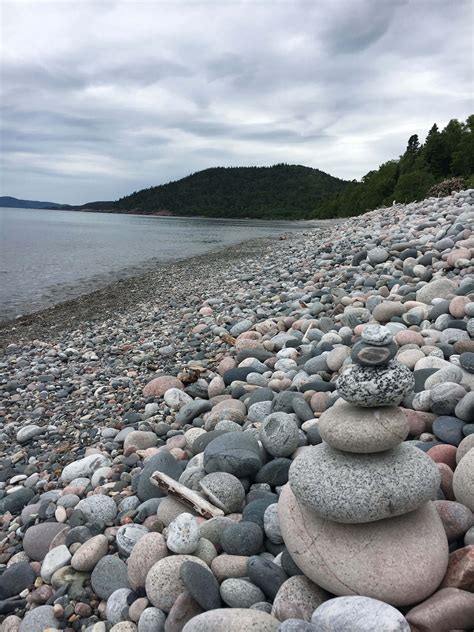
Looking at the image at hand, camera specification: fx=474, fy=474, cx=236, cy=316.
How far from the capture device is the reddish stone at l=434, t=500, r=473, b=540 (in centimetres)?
276

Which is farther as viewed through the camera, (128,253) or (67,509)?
(128,253)

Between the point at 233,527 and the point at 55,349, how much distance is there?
8.02 meters

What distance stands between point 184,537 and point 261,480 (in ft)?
3.24

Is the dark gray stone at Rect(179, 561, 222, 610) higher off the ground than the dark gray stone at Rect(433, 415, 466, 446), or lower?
lower

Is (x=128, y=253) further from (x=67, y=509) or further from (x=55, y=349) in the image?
(x=67, y=509)

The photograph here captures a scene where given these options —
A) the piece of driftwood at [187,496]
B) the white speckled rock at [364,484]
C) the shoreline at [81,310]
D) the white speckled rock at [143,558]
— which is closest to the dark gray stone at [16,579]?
the white speckled rock at [143,558]

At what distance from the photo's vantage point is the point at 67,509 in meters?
4.25

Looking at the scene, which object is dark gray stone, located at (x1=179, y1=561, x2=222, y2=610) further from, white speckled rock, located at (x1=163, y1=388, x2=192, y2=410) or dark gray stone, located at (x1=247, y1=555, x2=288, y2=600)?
white speckled rock, located at (x1=163, y1=388, x2=192, y2=410)

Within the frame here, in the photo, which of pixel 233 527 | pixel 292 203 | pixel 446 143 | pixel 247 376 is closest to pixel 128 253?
pixel 247 376

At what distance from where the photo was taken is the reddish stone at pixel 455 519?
276 cm

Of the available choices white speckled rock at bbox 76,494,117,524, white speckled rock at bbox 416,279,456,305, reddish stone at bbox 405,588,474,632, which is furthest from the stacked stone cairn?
white speckled rock at bbox 416,279,456,305

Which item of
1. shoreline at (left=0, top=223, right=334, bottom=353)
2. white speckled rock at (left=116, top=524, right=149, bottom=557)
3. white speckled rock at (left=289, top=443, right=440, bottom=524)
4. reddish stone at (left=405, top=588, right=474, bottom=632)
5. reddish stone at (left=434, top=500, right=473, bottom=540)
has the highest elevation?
white speckled rock at (left=289, top=443, right=440, bottom=524)

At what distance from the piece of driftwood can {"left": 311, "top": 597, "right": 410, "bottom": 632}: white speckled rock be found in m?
1.39

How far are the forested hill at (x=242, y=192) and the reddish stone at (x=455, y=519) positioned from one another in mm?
133414
